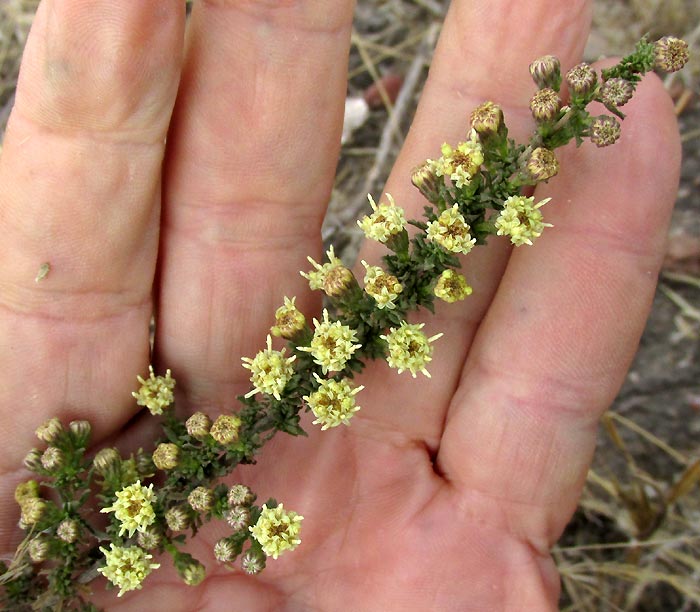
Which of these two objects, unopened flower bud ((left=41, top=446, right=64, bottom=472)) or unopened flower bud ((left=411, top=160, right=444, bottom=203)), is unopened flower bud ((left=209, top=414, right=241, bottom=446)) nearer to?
unopened flower bud ((left=41, top=446, right=64, bottom=472))

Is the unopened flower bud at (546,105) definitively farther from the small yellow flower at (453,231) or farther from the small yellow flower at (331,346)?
the small yellow flower at (331,346)

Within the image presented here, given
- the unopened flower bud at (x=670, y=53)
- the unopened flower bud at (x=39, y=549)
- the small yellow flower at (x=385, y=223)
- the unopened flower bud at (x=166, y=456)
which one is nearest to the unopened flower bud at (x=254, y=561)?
the unopened flower bud at (x=166, y=456)

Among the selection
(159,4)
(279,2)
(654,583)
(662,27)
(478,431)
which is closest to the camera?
(159,4)

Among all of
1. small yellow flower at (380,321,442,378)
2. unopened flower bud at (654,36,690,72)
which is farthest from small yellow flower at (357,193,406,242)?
unopened flower bud at (654,36,690,72)

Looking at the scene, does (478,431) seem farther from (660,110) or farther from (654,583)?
(654,583)

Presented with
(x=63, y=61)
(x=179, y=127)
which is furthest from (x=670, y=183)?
(x=63, y=61)

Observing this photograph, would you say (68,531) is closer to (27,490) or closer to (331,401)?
(27,490)
